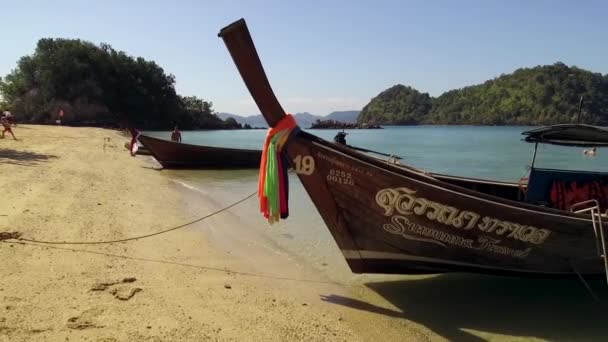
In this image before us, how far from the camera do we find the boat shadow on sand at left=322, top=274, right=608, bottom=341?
183 inches

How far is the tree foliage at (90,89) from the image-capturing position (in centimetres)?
5197

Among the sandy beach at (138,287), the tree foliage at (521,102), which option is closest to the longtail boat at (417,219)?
the sandy beach at (138,287)

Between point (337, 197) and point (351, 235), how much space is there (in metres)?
0.51

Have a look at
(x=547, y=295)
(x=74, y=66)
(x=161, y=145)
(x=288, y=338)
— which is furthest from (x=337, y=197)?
(x=74, y=66)

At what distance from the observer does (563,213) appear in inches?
189

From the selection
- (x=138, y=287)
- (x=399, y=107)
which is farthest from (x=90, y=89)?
(x=399, y=107)

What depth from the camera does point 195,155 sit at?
17.5m

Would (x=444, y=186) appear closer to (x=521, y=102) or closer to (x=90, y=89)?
(x=90, y=89)

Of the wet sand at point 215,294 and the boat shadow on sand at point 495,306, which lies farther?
the boat shadow on sand at point 495,306

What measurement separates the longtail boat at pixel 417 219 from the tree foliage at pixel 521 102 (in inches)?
3474

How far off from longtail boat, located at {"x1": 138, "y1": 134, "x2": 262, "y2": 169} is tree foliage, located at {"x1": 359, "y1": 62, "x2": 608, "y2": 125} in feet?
264

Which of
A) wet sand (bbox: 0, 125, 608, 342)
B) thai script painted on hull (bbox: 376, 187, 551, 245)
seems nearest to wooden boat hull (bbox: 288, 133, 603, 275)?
thai script painted on hull (bbox: 376, 187, 551, 245)

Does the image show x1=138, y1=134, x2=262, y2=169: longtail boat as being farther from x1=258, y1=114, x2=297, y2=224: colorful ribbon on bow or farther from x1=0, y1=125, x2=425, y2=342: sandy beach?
x1=258, y1=114, x2=297, y2=224: colorful ribbon on bow

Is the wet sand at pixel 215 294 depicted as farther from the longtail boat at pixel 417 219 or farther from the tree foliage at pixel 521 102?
the tree foliage at pixel 521 102
